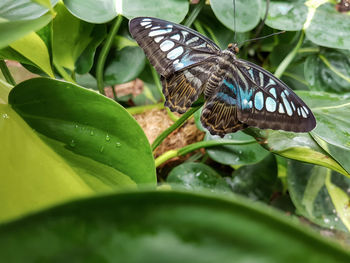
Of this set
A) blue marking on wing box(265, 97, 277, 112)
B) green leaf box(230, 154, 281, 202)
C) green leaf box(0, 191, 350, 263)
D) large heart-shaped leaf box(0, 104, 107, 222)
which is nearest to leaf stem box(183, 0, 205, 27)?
blue marking on wing box(265, 97, 277, 112)

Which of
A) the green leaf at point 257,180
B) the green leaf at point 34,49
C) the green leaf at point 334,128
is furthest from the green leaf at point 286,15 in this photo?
the green leaf at point 34,49

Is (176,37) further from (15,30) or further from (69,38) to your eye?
(15,30)

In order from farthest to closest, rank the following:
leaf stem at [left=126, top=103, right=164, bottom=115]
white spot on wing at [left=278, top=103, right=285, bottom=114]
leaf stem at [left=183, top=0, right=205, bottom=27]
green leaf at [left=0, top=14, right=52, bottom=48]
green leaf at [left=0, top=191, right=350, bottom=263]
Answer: leaf stem at [left=126, top=103, right=164, bottom=115]
leaf stem at [left=183, top=0, right=205, bottom=27]
white spot on wing at [left=278, top=103, right=285, bottom=114]
green leaf at [left=0, top=14, right=52, bottom=48]
green leaf at [left=0, top=191, right=350, bottom=263]

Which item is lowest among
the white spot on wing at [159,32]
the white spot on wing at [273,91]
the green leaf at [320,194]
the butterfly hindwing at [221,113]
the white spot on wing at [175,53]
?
the green leaf at [320,194]

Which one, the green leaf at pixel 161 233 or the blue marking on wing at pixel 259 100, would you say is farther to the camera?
the blue marking on wing at pixel 259 100

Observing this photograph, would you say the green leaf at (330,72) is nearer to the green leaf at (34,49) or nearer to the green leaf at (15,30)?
the green leaf at (34,49)

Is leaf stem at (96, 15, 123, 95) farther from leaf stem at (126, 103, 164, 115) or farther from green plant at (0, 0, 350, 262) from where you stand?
leaf stem at (126, 103, 164, 115)

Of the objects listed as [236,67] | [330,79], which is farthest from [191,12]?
[330,79]
